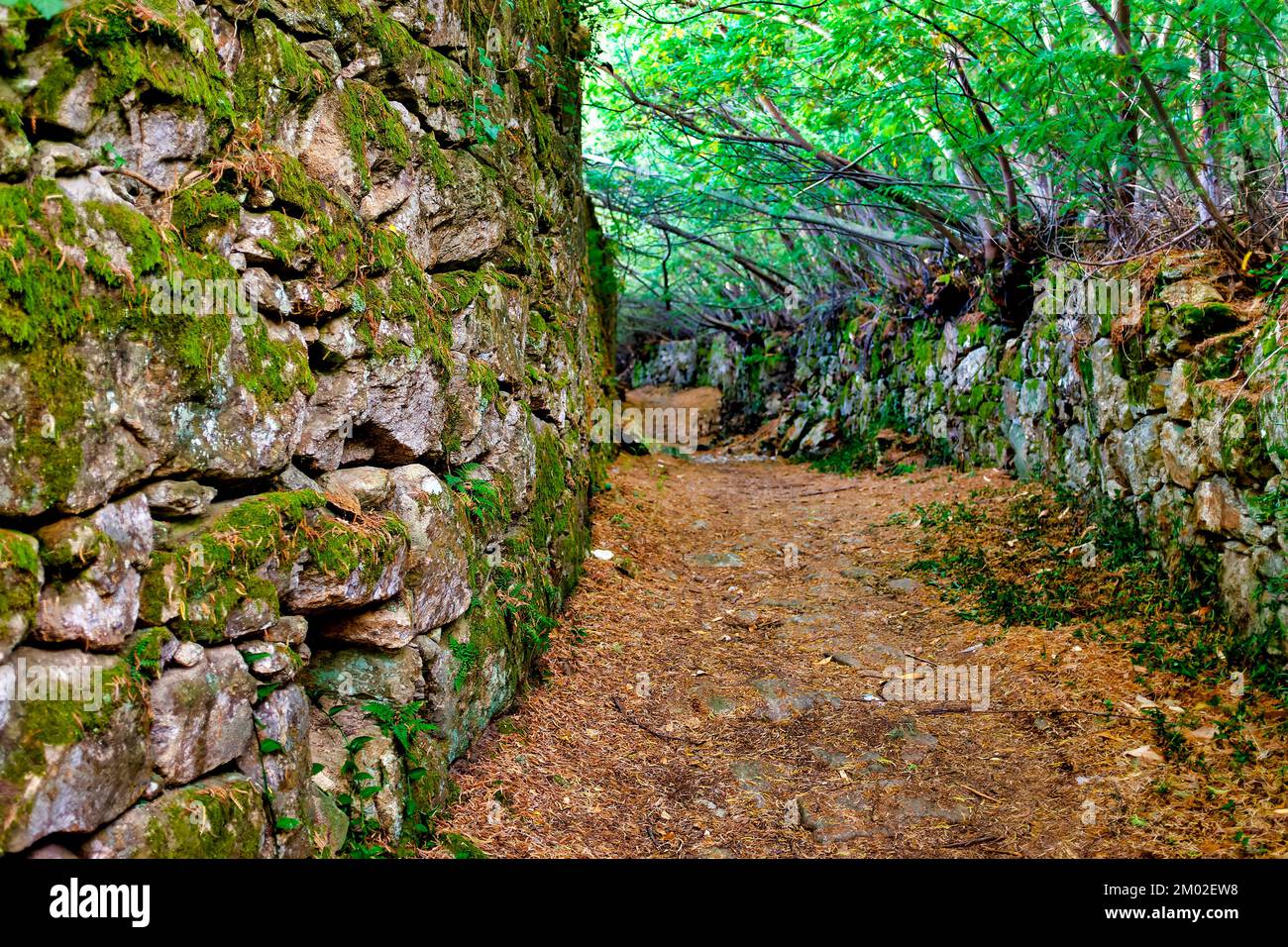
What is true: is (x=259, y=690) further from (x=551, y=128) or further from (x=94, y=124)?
(x=551, y=128)

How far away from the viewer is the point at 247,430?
8.43 ft

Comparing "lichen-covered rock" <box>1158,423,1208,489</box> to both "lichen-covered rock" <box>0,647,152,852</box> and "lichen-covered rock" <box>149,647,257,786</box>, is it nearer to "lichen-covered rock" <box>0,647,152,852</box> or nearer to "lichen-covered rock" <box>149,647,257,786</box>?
"lichen-covered rock" <box>149,647,257,786</box>

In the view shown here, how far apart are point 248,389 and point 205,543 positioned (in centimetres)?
51

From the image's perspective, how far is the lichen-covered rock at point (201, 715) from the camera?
2154 millimetres

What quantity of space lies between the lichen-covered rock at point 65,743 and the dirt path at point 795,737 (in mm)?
1526

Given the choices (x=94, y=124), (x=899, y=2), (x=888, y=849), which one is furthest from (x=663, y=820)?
(x=899, y=2)

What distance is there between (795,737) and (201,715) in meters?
3.00

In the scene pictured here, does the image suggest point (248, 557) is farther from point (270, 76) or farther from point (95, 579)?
point (270, 76)

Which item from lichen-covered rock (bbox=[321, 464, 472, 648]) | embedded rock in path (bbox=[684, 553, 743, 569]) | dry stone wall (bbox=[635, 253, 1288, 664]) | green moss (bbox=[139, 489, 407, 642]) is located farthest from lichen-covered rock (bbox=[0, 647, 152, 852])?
embedded rock in path (bbox=[684, 553, 743, 569])

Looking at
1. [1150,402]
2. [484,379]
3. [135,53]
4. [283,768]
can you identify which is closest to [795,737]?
[484,379]

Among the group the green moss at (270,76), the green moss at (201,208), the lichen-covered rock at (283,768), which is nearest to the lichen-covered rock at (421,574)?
the lichen-covered rock at (283,768)

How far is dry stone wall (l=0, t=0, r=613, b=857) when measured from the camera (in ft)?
6.42
